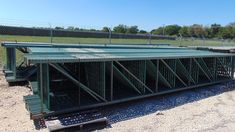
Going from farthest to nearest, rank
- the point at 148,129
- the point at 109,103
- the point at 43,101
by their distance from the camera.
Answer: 1. the point at 109,103
2. the point at 43,101
3. the point at 148,129

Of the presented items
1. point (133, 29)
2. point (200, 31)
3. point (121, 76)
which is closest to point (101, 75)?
point (121, 76)

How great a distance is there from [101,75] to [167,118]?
215 cm

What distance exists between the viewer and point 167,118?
7.27m

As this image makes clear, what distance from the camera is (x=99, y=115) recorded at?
23.3ft

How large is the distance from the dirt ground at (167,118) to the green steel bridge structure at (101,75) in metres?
0.42

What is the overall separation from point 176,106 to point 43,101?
4027 millimetres

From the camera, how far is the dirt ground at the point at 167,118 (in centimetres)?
648

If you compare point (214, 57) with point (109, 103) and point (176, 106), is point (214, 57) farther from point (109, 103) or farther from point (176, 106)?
point (109, 103)

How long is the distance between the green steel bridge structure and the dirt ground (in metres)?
0.42

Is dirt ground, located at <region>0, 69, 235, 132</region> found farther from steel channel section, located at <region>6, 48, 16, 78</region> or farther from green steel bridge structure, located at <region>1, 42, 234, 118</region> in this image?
steel channel section, located at <region>6, 48, 16, 78</region>

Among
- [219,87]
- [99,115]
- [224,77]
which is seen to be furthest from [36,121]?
[224,77]

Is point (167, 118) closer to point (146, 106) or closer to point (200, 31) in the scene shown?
point (146, 106)

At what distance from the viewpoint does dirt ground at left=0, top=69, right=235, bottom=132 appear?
648cm

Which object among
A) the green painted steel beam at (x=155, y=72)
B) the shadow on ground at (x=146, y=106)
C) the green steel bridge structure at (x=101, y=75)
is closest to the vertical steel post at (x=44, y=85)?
the green steel bridge structure at (x=101, y=75)
